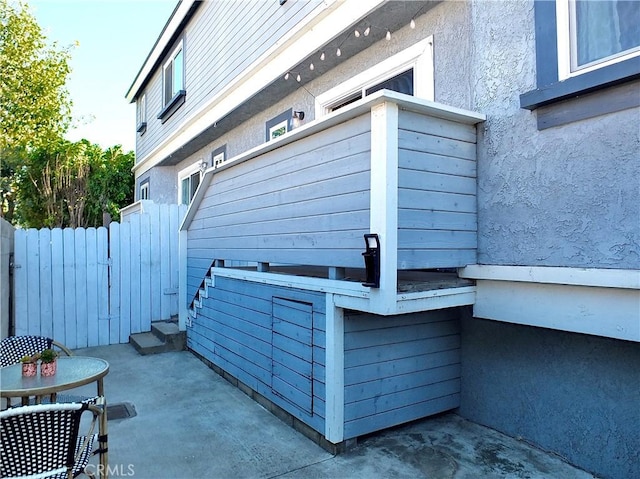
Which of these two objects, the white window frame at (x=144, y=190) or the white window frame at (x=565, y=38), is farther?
the white window frame at (x=144, y=190)

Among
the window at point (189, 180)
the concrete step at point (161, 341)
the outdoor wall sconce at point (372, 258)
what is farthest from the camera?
the window at point (189, 180)

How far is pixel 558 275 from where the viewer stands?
2875 millimetres

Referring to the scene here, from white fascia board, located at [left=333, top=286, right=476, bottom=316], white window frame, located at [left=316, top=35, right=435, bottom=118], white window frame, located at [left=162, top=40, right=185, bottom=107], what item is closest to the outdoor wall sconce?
white fascia board, located at [left=333, top=286, right=476, bottom=316]

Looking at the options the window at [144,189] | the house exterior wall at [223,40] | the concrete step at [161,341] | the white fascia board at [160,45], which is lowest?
the concrete step at [161,341]

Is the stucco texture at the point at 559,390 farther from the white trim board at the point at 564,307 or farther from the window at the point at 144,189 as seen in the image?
the window at the point at 144,189

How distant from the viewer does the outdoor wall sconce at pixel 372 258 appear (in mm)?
2795

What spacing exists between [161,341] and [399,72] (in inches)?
200

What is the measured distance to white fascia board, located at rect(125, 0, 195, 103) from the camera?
9.74 meters

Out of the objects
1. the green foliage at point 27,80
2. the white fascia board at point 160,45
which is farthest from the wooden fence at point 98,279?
the green foliage at point 27,80

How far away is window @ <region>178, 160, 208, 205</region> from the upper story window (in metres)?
1.47

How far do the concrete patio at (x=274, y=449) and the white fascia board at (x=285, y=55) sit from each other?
12.9ft

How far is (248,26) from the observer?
282 inches

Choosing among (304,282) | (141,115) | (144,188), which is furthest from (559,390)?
(141,115)

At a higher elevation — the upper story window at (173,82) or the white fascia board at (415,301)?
the upper story window at (173,82)
